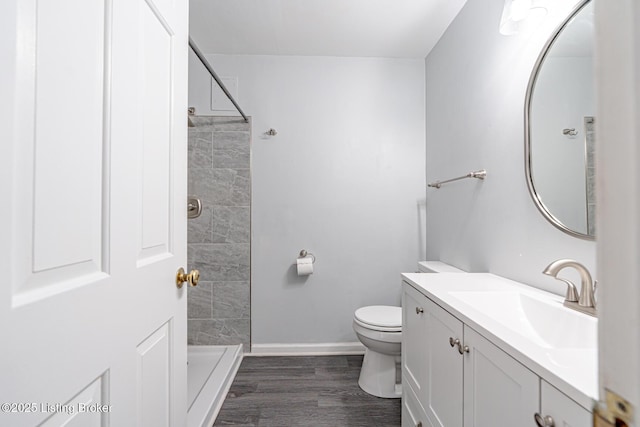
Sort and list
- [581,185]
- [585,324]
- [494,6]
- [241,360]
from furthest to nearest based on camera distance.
→ [241,360] < [494,6] < [581,185] < [585,324]

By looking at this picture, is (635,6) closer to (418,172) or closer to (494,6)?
(494,6)

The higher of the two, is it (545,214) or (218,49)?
(218,49)

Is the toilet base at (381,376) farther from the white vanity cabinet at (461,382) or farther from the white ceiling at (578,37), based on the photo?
the white ceiling at (578,37)

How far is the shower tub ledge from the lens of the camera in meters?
1.51

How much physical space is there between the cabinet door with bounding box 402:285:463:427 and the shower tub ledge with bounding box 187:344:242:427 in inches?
40.1

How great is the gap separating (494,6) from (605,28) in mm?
1672

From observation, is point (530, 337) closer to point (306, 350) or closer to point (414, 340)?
point (414, 340)

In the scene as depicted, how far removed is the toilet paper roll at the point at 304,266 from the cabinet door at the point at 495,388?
146 cm

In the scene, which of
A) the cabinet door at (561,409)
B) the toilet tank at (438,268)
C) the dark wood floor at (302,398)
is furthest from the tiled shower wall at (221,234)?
the cabinet door at (561,409)

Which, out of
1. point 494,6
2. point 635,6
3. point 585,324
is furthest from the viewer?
point 494,6

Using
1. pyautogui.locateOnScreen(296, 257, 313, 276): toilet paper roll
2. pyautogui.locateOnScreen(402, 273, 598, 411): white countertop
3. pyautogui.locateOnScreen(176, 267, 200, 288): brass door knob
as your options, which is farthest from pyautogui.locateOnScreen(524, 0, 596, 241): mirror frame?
pyautogui.locateOnScreen(296, 257, 313, 276): toilet paper roll

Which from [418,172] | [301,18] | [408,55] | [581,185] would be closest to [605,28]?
[581,185]

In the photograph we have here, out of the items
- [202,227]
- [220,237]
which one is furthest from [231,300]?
[202,227]

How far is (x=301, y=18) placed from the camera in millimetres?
1934
